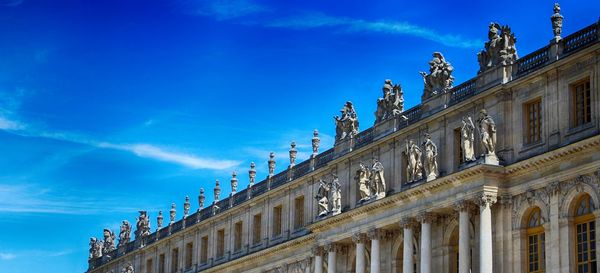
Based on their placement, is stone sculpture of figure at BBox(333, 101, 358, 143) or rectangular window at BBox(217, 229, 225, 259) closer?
stone sculpture of figure at BBox(333, 101, 358, 143)

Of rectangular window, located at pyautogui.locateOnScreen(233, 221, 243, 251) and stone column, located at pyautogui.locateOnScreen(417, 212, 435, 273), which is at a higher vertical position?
rectangular window, located at pyautogui.locateOnScreen(233, 221, 243, 251)

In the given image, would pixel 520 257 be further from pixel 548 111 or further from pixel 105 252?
pixel 105 252

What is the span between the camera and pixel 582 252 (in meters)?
41.9

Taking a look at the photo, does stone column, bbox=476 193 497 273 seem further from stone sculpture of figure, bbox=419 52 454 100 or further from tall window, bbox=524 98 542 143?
stone sculpture of figure, bbox=419 52 454 100

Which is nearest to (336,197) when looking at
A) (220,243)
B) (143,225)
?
(220,243)

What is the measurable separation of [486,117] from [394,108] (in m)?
9.13

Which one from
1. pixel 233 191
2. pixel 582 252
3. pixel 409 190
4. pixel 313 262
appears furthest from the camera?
pixel 233 191

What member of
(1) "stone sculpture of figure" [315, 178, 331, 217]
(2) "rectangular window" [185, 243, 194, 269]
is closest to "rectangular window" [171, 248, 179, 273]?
(2) "rectangular window" [185, 243, 194, 269]

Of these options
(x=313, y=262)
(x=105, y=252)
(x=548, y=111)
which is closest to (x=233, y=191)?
(x=313, y=262)

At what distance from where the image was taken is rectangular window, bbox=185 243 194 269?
251 feet

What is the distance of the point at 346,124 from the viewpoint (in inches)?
2323

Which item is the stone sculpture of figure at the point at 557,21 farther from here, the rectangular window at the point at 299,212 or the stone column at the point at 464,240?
the rectangular window at the point at 299,212

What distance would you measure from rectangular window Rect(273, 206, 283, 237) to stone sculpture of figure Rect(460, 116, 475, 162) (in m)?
20.8

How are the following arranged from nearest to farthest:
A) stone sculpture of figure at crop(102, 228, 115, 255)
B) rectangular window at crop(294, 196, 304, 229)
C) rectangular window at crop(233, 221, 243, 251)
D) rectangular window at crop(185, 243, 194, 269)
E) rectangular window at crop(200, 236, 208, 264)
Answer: rectangular window at crop(294, 196, 304, 229) → rectangular window at crop(233, 221, 243, 251) → rectangular window at crop(200, 236, 208, 264) → rectangular window at crop(185, 243, 194, 269) → stone sculpture of figure at crop(102, 228, 115, 255)
